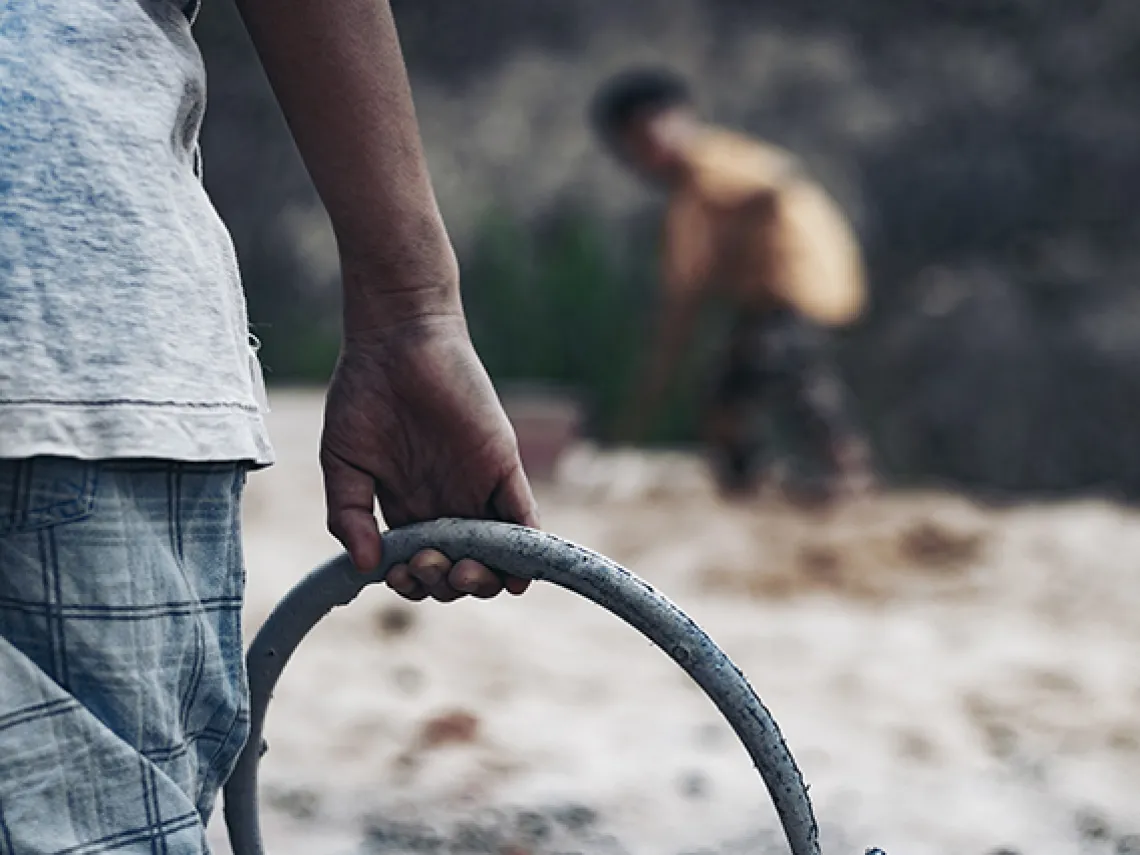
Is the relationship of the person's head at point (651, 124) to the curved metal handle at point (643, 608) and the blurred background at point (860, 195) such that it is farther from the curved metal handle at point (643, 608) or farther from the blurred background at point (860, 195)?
the curved metal handle at point (643, 608)

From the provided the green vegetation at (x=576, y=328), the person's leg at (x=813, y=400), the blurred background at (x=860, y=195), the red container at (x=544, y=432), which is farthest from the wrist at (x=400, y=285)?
the blurred background at (x=860, y=195)

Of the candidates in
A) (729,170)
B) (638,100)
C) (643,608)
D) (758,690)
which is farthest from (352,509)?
(638,100)

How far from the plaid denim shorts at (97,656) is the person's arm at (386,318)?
0.22 meters

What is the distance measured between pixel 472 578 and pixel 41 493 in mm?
320

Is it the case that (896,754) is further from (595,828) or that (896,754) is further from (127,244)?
(127,244)

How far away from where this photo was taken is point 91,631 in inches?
30.8

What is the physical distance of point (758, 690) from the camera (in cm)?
273

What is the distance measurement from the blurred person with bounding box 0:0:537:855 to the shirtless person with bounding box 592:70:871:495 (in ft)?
14.4

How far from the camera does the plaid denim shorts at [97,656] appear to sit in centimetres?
76

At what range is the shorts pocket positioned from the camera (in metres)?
0.77

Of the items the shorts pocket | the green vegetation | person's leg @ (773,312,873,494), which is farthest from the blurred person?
the green vegetation

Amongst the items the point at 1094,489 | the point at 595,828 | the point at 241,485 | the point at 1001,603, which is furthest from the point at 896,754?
the point at 1094,489

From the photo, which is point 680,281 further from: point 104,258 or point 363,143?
point 104,258

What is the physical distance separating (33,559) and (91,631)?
48 millimetres
